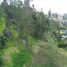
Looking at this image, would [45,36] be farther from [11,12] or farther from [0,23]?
[0,23]

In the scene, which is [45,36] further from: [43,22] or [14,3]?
[14,3]

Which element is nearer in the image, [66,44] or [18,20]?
[18,20]

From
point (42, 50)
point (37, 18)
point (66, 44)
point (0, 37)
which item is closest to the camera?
point (0, 37)

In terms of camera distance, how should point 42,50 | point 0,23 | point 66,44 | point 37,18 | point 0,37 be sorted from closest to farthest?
point 0,23
point 0,37
point 42,50
point 37,18
point 66,44

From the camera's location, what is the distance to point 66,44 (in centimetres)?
2888

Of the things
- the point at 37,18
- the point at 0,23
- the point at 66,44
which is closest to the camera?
the point at 0,23

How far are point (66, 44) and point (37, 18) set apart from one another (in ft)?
19.6

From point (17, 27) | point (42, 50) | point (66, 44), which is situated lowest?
point (66, 44)

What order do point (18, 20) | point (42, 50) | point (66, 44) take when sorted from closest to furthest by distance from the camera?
1. point (42, 50)
2. point (18, 20)
3. point (66, 44)

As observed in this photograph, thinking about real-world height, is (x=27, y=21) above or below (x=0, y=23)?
below

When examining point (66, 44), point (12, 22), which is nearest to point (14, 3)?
point (12, 22)

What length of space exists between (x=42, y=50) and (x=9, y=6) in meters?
4.51

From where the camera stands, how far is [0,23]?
22.3ft

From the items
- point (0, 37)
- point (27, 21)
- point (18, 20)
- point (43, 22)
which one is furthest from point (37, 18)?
point (0, 37)
